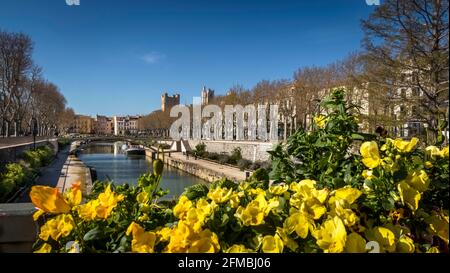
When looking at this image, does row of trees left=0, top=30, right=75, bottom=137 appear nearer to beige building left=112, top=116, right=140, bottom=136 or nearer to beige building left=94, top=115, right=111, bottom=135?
beige building left=94, top=115, right=111, bottom=135

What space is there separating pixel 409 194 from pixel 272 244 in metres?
0.41

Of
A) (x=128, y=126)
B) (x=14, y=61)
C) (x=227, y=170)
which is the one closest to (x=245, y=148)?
(x=227, y=170)

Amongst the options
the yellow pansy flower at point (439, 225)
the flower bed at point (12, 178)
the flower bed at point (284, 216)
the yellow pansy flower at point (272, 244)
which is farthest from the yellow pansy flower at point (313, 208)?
the flower bed at point (12, 178)

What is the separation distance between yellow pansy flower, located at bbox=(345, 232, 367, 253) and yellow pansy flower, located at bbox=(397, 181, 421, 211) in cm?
18

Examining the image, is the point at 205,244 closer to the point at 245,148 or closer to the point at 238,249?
the point at 238,249

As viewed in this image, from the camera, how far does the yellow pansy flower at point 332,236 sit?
905 millimetres

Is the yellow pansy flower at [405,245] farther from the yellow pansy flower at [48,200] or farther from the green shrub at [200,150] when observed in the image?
the green shrub at [200,150]

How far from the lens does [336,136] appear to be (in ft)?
4.51

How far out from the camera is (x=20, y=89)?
2486 cm

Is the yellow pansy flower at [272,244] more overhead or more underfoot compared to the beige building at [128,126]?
more underfoot

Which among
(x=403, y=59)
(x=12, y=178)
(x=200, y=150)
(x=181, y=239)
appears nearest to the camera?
(x=181, y=239)
